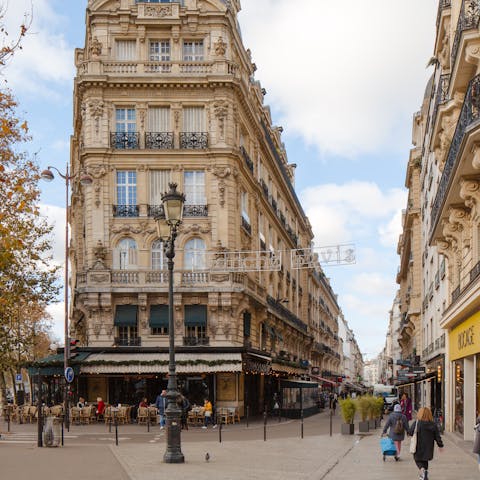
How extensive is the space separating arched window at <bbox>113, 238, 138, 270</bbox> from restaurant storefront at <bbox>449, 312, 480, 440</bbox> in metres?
16.6

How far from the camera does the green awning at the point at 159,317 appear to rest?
3834cm

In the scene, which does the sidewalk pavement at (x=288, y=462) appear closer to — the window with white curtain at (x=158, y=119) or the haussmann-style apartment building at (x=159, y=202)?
the haussmann-style apartment building at (x=159, y=202)

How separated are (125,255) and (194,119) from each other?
773cm

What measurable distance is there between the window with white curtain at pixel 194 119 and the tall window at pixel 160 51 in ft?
10.7

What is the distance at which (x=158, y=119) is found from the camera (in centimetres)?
4003

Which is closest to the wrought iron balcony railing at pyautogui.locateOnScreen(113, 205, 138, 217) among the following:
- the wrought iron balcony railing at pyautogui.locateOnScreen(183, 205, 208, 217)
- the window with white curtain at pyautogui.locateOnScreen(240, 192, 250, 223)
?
the wrought iron balcony railing at pyautogui.locateOnScreen(183, 205, 208, 217)

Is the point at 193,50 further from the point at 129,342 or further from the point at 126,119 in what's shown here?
the point at 129,342

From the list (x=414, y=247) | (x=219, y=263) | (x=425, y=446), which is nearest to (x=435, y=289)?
(x=219, y=263)

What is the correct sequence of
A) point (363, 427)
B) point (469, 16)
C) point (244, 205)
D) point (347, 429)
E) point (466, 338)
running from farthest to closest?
point (244, 205), point (363, 427), point (347, 429), point (466, 338), point (469, 16)

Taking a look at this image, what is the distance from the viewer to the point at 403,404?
3559cm

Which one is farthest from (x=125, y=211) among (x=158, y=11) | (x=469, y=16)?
(x=469, y=16)

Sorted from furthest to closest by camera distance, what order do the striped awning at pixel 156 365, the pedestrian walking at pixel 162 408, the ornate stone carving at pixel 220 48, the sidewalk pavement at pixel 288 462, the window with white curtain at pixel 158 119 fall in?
the ornate stone carving at pixel 220 48
the window with white curtain at pixel 158 119
the striped awning at pixel 156 365
the pedestrian walking at pixel 162 408
the sidewalk pavement at pixel 288 462

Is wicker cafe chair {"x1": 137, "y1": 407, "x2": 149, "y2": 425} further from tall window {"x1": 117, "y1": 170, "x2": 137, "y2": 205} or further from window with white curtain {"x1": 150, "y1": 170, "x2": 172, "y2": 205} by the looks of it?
window with white curtain {"x1": 150, "y1": 170, "x2": 172, "y2": 205}

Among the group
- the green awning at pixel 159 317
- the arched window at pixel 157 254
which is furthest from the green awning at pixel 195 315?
the arched window at pixel 157 254
